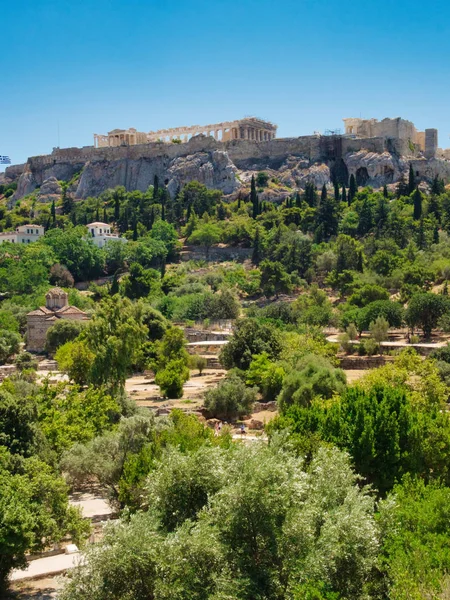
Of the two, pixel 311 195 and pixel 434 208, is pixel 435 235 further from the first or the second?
pixel 311 195

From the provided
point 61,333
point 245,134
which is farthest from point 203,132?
point 61,333

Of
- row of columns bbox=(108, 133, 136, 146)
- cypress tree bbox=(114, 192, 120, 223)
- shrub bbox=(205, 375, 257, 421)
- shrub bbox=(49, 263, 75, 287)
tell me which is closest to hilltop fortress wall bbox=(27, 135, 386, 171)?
row of columns bbox=(108, 133, 136, 146)

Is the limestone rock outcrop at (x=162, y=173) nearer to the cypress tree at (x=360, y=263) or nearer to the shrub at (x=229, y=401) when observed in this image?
the cypress tree at (x=360, y=263)

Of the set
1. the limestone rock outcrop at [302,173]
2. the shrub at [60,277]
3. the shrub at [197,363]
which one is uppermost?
the limestone rock outcrop at [302,173]

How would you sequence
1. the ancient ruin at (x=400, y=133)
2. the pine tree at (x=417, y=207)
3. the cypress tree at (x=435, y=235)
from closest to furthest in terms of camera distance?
the cypress tree at (x=435, y=235)
the pine tree at (x=417, y=207)
the ancient ruin at (x=400, y=133)

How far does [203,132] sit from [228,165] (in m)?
14.2

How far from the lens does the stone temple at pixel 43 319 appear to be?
5381 cm

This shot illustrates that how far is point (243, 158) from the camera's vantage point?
9431 centimetres

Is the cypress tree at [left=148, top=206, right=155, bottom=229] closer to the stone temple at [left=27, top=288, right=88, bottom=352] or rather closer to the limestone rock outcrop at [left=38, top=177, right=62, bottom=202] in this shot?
the limestone rock outcrop at [left=38, top=177, right=62, bottom=202]

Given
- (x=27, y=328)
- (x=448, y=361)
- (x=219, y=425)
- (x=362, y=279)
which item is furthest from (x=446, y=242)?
(x=219, y=425)

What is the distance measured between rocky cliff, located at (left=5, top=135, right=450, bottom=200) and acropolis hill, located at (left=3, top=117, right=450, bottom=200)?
4.1 inches

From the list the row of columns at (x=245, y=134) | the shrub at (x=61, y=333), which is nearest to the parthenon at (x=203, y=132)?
the row of columns at (x=245, y=134)

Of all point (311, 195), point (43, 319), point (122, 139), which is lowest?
point (43, 319)

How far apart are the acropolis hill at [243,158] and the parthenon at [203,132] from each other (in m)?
0.12
